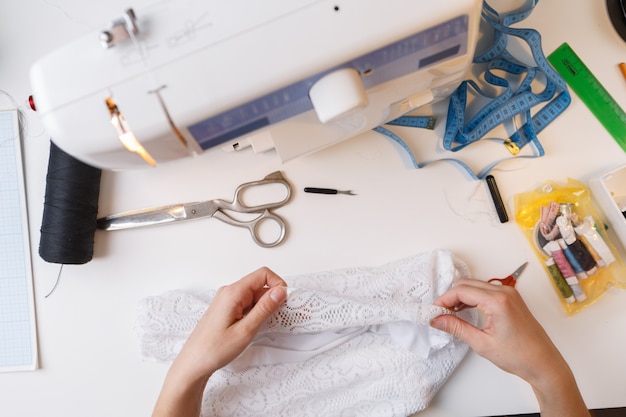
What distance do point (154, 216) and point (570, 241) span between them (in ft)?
3.02

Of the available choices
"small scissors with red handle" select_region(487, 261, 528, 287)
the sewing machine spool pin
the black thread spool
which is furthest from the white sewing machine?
"small scissors with red handle" select_region(487, 261, 528, 287)

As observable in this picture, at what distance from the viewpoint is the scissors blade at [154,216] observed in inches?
39.1

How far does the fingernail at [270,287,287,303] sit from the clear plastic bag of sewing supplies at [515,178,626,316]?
56 centimetres

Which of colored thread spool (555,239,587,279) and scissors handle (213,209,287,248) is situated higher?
scissors handle (213,209,287,248)

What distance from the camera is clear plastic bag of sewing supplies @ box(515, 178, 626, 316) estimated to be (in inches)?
39.1

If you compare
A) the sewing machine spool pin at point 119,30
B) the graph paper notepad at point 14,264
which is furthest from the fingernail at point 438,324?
the graph paper notepad at point 14,264

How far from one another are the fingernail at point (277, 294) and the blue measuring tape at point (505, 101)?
41 centimetres

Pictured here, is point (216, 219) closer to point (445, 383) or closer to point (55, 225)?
point (55, 225)

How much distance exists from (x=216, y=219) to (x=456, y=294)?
538 mm

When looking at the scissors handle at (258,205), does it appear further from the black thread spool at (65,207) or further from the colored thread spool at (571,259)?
the colored thread spool at (571,259)

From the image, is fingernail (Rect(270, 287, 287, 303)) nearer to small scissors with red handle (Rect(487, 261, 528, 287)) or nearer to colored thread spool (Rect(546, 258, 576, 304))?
small scissors with red handle (Rect(487, 261, 528, 287))

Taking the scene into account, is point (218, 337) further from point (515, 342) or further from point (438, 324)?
point (515, 342)

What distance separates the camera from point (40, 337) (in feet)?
3.33

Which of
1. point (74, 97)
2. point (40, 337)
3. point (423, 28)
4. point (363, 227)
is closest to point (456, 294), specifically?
point (363, 227)
